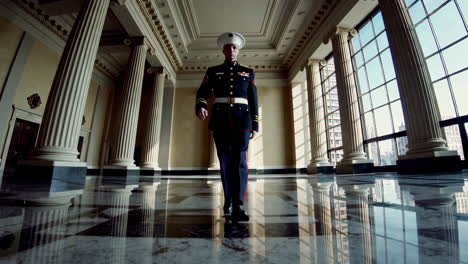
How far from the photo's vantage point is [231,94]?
165 cm

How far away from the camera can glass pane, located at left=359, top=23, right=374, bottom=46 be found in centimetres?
916

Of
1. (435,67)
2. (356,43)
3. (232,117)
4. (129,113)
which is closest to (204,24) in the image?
(129,113)

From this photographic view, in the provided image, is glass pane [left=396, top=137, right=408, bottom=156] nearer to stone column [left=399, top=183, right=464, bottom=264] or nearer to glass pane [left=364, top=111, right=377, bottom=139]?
glass pane [left=364, top=111, right=377, bottom=139]

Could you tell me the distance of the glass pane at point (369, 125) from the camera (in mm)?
9070

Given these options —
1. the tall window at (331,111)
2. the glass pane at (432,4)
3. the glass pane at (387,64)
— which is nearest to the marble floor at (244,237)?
the glass pane at (432,4)

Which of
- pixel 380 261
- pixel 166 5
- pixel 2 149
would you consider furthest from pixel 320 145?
pixel 2 149

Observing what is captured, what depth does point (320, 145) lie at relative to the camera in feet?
36.2

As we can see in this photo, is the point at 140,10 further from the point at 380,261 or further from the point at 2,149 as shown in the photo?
the point at 380,261

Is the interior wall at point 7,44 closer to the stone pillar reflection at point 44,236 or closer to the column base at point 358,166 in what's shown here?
the stone pillar reflection at point 44,236

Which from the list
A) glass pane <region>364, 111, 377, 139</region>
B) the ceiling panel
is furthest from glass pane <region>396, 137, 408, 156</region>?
the ceiling panel

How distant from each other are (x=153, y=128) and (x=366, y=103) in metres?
10.2

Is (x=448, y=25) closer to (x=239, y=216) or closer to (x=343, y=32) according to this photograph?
(x=343, y=32)

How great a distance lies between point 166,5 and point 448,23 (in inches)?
384

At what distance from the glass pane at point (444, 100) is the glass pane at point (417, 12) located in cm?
226
